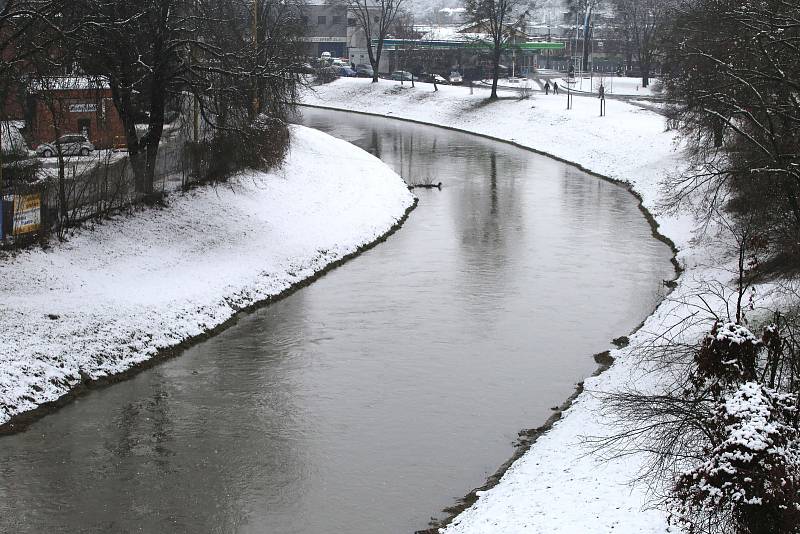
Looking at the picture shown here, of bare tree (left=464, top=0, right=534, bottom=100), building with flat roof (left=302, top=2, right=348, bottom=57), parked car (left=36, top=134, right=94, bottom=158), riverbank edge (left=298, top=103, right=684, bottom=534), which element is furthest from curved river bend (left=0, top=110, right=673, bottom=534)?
building with flat roof (left=302, top=2, right=348, bottom=57)

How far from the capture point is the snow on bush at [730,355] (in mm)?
12219

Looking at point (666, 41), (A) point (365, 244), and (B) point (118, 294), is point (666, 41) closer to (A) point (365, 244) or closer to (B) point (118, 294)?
(A) point (365, 244)

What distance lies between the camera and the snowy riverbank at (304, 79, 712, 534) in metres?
14.5

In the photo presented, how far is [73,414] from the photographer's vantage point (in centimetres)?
1980

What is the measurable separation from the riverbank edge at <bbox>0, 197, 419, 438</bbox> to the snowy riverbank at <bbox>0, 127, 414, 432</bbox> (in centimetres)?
10

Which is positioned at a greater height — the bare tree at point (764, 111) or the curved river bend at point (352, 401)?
the bare tree at point (764, 111)

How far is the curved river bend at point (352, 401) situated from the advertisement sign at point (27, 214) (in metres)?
6.19

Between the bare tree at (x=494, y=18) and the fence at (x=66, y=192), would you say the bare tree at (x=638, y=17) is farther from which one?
the fence at (x=66, y=192)

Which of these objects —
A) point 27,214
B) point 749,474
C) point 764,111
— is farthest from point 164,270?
point 749,474

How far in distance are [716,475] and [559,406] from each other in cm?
1013

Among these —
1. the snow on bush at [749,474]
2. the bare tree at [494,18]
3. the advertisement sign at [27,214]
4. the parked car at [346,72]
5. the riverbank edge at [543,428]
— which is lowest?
the riverbank edge at [543,428]

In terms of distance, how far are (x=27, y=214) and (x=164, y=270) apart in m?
3.94

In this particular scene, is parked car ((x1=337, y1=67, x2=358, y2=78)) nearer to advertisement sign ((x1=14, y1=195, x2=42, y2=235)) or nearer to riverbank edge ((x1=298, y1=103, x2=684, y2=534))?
riverbank edge ((x1=298, y1=103, x2=684, y2=534))

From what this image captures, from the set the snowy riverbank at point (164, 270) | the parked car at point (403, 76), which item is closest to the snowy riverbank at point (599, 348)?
the parked car at point (403, 76)
